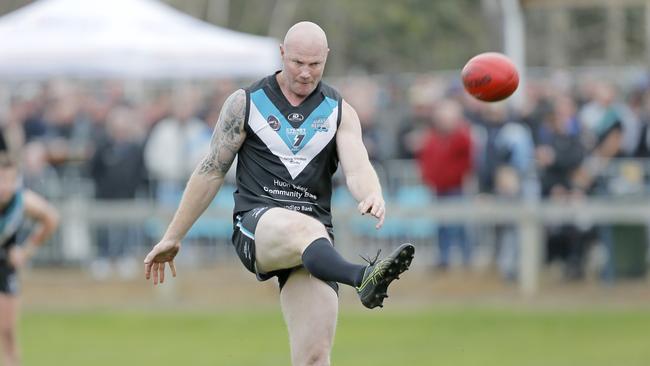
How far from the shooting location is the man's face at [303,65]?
8.09 meters

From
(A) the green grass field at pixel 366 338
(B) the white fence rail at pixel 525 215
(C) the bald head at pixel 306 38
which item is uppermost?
(C) the bald head at pixel 306 38

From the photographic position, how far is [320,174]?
841 centimetres

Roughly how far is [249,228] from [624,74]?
54.3 feet

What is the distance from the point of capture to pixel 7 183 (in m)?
11.5

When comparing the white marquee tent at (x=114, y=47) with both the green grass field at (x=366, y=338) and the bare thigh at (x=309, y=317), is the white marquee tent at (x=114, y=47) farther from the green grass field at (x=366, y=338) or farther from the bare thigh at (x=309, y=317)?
the bare thigh at (x=309, y=317)

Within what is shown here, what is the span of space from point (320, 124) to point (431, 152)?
1119 centimetres

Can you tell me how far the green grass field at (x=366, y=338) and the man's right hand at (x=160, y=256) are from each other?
231 inches

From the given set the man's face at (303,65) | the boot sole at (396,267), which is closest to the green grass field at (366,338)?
the man's face at (303,65)

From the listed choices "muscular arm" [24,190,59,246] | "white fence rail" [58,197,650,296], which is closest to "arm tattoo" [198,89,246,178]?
"muscular arm" [24,190,59,246]

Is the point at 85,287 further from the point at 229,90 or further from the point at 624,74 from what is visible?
the point at 624,74

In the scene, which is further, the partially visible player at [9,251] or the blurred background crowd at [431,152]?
the blurred background crowd at [431,152]

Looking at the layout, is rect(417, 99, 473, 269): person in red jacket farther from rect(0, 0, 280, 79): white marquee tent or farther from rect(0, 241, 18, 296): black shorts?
rect(0, 241, 18, 296): black shorts

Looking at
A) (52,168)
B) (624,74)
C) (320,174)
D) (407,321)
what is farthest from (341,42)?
(320,174)

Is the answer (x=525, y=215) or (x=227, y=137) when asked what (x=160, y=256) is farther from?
(x=525, y=215)
